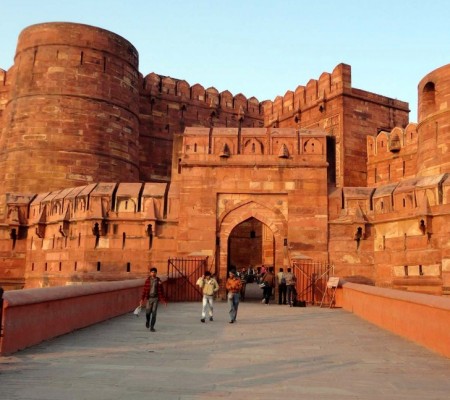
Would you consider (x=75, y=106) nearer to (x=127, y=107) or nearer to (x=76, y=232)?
(x=127, y=107)

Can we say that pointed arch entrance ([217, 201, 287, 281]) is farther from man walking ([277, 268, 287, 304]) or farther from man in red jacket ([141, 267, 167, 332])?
man in red jacket ([141, 267, 167, 332])

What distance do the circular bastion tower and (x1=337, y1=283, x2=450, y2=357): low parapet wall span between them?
1453 cm

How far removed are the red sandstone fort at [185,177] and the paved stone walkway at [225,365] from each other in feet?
21.8

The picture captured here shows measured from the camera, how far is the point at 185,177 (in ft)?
50.8

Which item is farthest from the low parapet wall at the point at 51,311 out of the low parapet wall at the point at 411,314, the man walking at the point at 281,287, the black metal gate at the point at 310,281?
the black metal gate at the point at 310,281

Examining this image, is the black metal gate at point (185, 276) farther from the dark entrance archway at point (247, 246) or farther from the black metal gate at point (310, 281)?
the dark entrance archway at point (247, 246)

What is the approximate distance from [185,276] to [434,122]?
11767 mm

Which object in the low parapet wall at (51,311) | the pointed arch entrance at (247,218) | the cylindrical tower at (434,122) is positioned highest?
the cylindrical tower at (434,122)

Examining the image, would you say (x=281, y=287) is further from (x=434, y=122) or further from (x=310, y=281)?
(x=434, y=122)

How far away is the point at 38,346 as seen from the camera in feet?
20.2

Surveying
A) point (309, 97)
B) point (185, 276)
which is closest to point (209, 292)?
point (185, 276)

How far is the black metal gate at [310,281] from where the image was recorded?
45.2 feet

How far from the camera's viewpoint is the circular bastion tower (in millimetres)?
21406

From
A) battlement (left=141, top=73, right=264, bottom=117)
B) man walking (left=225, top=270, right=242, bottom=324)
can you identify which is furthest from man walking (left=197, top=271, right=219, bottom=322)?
battlement (left=141, top=73, right=264, bottom=117)
